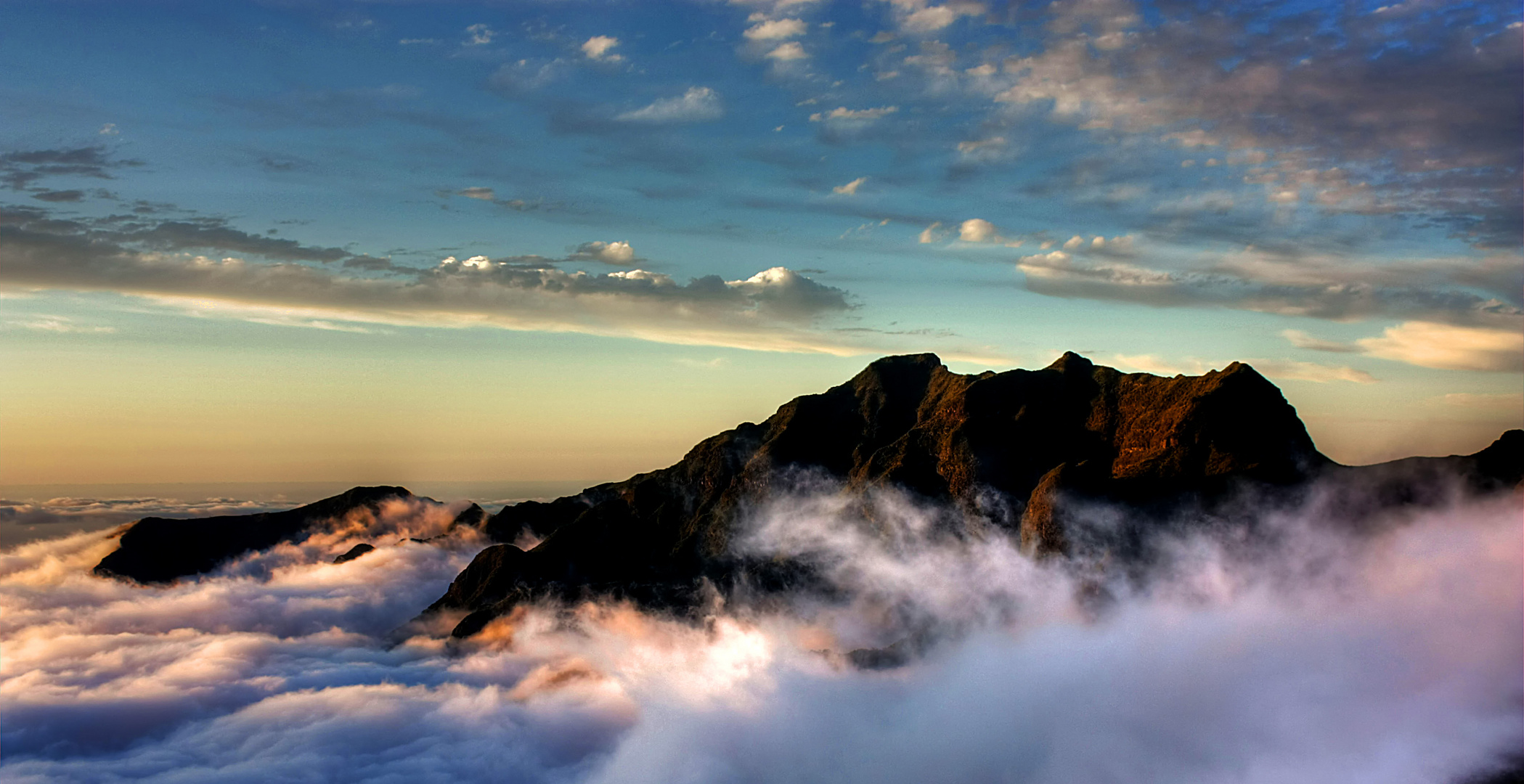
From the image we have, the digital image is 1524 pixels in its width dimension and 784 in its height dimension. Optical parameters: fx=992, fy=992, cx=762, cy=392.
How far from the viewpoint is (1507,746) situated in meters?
147

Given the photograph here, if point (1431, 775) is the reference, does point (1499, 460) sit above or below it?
above

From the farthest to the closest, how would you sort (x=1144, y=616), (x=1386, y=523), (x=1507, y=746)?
(x=1144, y=616)
(x=1386, y=523)
(x=1507, y=746)

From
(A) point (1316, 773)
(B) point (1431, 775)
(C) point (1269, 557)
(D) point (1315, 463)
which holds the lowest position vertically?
(A) point (1316, 773)

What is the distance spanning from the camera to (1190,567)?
187375 millimetres

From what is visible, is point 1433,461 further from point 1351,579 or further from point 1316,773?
point 1316,773

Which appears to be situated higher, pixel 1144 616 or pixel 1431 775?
pixel 1144 616

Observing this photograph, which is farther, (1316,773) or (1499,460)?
(1316,773)

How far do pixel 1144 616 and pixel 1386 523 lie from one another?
46651 millimetres

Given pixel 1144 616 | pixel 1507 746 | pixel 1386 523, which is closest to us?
pixel 1507 746

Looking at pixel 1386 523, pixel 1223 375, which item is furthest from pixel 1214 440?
pixel 1386 523

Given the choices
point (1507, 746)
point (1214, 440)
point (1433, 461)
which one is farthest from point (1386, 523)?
point (1507, 746)

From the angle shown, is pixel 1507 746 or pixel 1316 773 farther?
pixel 1316 773

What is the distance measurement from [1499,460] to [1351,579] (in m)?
40.0

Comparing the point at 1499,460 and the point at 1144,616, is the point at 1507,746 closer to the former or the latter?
the point at 1499,460
